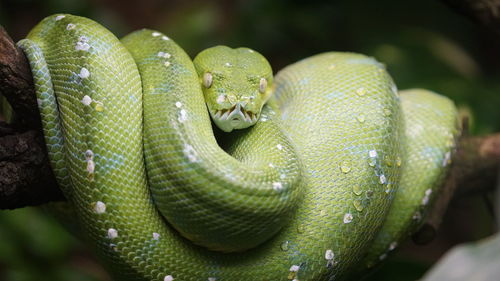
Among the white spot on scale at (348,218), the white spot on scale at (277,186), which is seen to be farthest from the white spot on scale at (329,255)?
the white spot on scale at (277,186)

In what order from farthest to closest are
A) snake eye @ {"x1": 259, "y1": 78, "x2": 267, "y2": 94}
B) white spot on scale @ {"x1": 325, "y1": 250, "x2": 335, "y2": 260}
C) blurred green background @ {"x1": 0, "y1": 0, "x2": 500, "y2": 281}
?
blurred green background @ {"x1": 0, "y1": 0, "x2": 500, "y2": 281} < snake eye @ {"x1": 259, "y1": 78, "x2": 267, "y2": 94} < white spot on scale @ {"x1": 325, "y1": 250, "x2": 335, "y2": 260}

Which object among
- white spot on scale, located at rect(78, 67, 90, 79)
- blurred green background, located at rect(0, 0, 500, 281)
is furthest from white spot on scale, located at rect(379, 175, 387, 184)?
blurred green background, located at rect(0, 0, 500, 281)

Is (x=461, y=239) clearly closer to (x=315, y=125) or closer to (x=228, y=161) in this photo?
(x=315, y=125)

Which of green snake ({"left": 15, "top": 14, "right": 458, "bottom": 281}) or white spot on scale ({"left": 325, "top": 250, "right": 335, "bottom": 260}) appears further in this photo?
white spot on scale ({"left": 325, "top": 250, "right": 335, "bottom": 260})

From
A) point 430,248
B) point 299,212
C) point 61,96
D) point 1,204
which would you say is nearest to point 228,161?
point 299,212

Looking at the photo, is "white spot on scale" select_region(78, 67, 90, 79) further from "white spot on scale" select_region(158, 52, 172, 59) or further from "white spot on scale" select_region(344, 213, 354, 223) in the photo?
"white spot on scale" select_region(344, 213, 354, 223)
